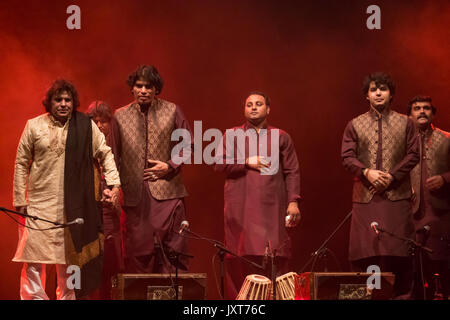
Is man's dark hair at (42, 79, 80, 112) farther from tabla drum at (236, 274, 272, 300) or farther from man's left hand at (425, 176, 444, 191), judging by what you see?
man's left hand at (425, 176, 444, 191)

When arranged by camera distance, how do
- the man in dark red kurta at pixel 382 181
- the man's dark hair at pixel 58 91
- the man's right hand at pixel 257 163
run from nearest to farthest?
the man's dark hair at pixel 58 91 → the man in dark red kurta at pixel 382 181 → the man's right hand at pixel 257 163

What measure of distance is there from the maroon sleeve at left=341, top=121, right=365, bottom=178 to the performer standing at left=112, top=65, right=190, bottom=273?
1.49 meters

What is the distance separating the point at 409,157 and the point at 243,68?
2.36 m

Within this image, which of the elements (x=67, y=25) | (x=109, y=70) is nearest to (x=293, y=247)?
(x=109, y=70)

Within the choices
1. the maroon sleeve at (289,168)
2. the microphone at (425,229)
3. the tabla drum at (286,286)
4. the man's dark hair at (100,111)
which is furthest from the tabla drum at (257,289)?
the man's dark hair at (100,111)

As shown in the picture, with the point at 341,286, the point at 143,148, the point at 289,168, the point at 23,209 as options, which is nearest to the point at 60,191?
the point at 23,209

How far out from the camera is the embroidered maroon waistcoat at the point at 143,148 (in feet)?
19.9

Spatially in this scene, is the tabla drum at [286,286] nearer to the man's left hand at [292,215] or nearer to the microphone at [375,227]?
the man's left hand at [292,215]

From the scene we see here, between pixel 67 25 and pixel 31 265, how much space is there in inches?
117

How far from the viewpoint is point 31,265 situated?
5422 mm

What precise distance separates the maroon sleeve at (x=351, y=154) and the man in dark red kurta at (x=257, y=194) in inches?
18.6

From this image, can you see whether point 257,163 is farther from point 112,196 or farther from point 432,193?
point 432,193

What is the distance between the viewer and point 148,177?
19.9ft
